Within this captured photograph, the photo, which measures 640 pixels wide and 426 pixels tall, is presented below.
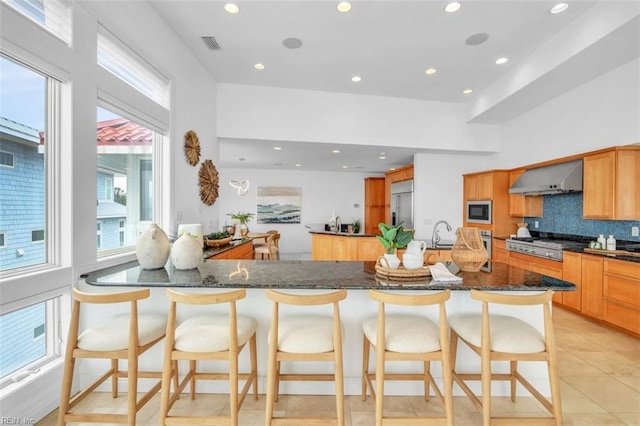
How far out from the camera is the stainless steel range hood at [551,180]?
378cm

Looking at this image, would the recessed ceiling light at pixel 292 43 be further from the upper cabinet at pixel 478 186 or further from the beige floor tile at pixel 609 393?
the beige floor tile at pixel 609 393

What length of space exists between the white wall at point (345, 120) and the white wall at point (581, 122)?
18.4 inches

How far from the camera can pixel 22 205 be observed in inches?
69.7

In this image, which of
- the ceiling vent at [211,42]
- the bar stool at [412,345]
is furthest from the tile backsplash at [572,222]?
the ceiling vent at [211,42]

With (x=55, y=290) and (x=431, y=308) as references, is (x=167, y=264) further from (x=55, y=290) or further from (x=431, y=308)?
(x=431, y=308)

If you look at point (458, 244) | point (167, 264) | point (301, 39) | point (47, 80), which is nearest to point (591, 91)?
point (458, 244)

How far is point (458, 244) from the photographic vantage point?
6.97ft

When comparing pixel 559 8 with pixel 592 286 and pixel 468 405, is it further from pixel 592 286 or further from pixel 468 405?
pixel 468 405

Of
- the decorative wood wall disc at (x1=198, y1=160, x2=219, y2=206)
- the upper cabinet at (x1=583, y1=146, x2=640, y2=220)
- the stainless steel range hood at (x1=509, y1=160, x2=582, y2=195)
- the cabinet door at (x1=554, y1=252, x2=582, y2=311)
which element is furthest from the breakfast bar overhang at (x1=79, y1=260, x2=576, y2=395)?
the stainless steel range hood at (x1=509, y1=160, x2=582, y2=195)

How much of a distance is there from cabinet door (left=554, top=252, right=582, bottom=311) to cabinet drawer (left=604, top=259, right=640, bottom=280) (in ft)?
1.00

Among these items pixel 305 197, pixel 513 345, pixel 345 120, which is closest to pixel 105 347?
pixel 513 345

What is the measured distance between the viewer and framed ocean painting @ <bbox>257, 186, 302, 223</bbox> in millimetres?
8844

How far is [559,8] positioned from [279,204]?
7.31 m

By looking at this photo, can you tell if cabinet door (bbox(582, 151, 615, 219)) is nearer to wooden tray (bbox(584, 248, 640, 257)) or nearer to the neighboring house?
wooden tray (bbox(584, 248, 640, 257))
